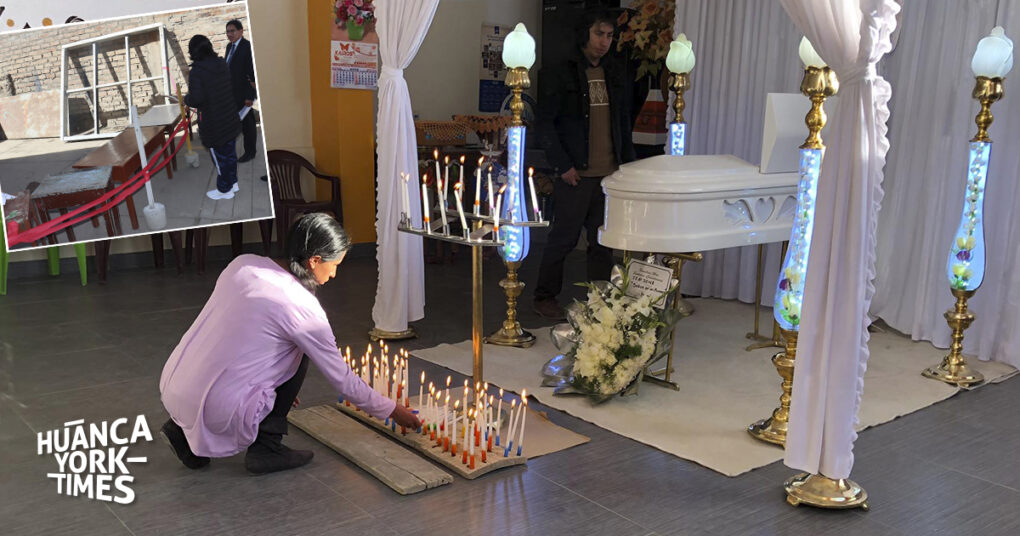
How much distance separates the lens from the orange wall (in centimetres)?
724

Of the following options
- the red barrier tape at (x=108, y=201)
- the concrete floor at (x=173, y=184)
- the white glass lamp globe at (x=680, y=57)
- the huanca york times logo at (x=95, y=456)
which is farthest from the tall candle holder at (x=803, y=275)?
the red barrier tape at (x=108, y=201)

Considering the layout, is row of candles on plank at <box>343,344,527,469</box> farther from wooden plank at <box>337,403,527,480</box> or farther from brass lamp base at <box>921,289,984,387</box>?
brass lamp base at <box>921,289,984,387</box>

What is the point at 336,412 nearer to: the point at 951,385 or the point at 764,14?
the point at 951,385

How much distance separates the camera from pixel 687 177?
4.08 metres

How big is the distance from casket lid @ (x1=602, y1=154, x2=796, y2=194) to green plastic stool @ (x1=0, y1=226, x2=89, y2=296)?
3821 millimetres

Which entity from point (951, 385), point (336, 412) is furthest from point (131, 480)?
point (951, 385)

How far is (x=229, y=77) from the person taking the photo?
648cm

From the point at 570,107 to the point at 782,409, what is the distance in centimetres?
231

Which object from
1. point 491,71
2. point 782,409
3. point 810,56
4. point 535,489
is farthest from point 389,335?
point 491,71

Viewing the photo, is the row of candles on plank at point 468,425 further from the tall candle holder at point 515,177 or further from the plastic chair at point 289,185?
the plastic chair at point 289,185

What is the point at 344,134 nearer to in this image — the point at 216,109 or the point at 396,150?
the point at 216,109

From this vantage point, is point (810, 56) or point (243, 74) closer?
point (810, 56)

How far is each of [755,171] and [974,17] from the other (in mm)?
1570

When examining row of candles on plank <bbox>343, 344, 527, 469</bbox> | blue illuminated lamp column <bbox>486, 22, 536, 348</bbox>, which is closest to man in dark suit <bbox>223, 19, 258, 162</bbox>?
blue illuminated lamp column <bbox>486, 22, 536, 348</bbox>
